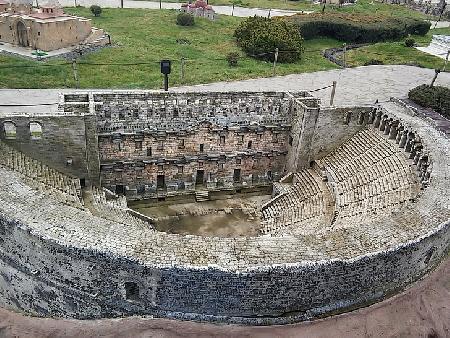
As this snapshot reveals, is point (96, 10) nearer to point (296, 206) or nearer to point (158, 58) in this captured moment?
point (158, 58)

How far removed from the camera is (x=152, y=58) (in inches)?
1943

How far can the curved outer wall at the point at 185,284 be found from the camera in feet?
56.0

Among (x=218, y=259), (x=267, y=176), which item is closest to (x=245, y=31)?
(x=267, y=176)

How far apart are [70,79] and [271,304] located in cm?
3095

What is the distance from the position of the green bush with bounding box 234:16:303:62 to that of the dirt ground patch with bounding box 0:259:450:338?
1388 inches

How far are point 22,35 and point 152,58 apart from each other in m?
13.2

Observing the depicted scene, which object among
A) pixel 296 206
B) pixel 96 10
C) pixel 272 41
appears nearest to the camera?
pixel 296 206

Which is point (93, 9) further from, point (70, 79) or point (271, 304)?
point (271, 304)

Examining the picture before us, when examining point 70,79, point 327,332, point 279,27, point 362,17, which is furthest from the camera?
point 362,17

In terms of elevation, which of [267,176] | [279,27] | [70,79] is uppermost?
[279,27]

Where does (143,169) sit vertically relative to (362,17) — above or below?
below

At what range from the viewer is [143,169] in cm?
2953

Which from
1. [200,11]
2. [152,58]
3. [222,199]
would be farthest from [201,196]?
[200,11]

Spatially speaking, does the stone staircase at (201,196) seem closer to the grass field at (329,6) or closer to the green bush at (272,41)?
the green bush at (272,41)
